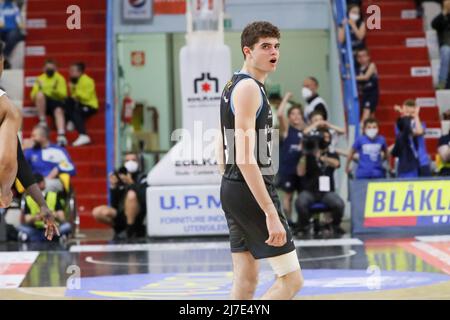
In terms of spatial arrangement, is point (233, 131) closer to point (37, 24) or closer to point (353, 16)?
point (353, 16)

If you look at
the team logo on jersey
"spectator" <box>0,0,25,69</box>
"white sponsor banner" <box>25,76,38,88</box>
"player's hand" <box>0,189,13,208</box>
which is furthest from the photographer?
"player's hand" <box>0,189,13,208</box>

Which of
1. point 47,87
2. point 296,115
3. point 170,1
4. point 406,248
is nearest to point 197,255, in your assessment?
point 406,248

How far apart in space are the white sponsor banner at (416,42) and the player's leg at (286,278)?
53.1 ft

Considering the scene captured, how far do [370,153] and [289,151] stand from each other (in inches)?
50.1

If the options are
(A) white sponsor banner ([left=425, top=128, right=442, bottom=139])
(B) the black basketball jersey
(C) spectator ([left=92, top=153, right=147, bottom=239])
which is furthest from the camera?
(A) white sponsor banner ([left=425, top=128, right=442, bottom=139])

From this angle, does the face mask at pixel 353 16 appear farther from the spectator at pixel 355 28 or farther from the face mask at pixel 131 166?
the face mask at pixel 131 166

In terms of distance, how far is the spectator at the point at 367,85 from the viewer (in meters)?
20.1

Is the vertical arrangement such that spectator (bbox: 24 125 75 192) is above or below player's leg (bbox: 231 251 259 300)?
above

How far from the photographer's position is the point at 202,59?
53.6 feet

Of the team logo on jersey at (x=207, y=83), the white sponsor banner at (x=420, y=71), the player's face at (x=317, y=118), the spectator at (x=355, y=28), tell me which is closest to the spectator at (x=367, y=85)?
the spectator at (x=355, y=28)

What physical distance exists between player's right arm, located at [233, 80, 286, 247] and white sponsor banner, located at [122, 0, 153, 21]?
50.4ft

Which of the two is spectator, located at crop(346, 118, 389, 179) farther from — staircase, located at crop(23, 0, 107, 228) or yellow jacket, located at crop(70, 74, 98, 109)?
yellow jacket, located at crop(70, 74, 98, 109)

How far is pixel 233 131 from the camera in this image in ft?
23.6

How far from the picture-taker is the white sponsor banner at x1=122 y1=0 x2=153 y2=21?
22.1 metres
